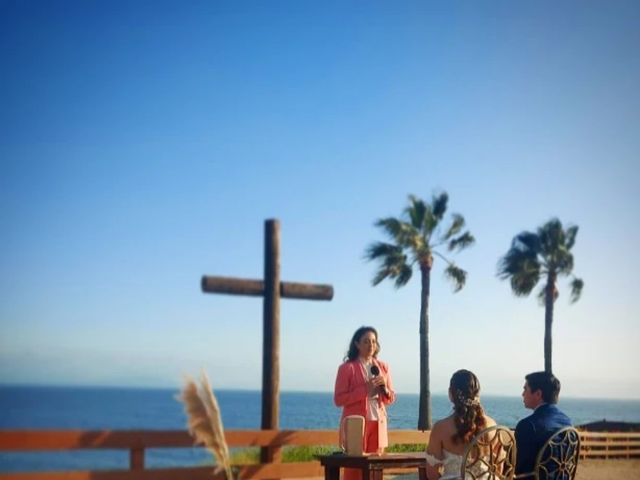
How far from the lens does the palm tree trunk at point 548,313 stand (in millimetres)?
25470

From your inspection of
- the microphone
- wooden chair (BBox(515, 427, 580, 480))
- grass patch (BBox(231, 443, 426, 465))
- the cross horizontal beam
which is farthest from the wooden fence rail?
wooden chair (BBox(515, 427, 580, 480))

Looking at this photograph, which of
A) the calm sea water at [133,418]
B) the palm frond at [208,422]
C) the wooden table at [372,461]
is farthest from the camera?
the calm sea water at [133,418]

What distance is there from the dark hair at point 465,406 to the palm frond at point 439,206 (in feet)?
65.3

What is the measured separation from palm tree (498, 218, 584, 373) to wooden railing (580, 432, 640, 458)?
9.61 metres

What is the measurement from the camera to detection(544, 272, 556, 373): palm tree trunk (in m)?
25.5

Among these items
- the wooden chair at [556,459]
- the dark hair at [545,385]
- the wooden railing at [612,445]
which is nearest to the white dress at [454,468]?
the wooden chair at [556,459]

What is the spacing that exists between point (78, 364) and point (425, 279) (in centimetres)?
10867

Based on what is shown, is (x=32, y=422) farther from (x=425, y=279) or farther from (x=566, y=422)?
(x=566, y=422)

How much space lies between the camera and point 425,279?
2456 cm

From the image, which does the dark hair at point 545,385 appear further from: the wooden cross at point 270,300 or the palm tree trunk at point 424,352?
the palm tree trunk at point 424,352

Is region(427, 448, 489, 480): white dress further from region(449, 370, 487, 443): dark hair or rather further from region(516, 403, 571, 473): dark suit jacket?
region(516, 403, 571, 473): dark suit jacket

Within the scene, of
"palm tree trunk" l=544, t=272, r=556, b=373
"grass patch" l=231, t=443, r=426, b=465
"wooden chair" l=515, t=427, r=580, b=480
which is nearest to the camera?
"wooden chair" l=515, t=427, r=580, b=480

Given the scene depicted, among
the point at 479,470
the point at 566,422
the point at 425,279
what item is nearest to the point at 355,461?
the point at 479,470

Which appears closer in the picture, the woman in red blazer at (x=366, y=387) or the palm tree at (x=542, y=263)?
the woman in red blazer at (x=366, y=387)
